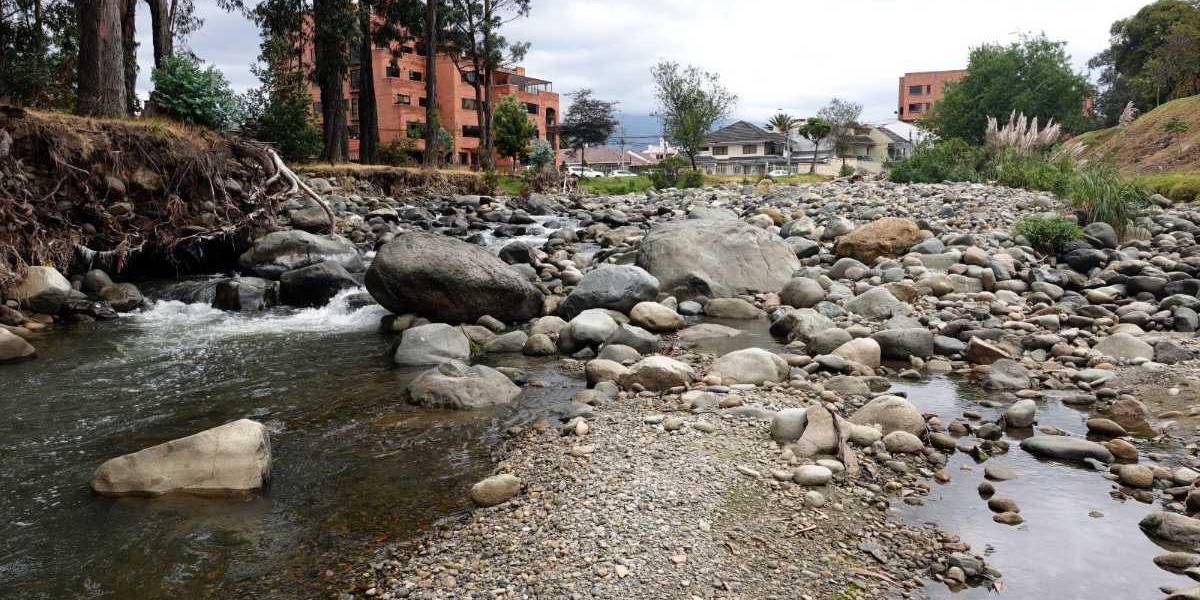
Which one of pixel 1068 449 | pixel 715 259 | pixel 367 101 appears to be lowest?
pixel 1068 449

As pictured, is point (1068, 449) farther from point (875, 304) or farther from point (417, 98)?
point (417, 98)

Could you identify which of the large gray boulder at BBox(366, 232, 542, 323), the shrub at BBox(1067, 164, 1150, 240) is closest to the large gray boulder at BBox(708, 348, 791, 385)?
the large gray boulder at BBox(366, 232, 542, 323)

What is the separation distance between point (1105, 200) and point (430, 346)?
38.5 ft

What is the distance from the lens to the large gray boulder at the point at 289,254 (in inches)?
444

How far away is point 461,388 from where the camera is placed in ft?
18.9

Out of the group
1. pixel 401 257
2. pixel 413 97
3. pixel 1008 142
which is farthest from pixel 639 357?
pixel 413 97

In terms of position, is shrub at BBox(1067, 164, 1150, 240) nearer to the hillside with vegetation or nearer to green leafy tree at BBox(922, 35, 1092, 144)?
the hillside with vegetation

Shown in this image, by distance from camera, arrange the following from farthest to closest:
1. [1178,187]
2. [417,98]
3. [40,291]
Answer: [417,98]
[1178,187]
[40,291]

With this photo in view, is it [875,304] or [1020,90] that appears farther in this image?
[1020,90]

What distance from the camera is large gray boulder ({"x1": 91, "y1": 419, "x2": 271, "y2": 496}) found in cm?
409

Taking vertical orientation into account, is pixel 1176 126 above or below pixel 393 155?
above

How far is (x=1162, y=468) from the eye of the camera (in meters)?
4.11

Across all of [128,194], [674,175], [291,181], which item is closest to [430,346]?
[128,194]

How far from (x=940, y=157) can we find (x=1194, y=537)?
24.8 meters
